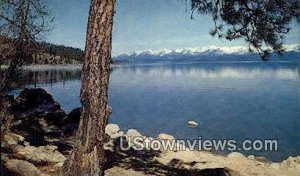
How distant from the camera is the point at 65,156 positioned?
43.8 ft

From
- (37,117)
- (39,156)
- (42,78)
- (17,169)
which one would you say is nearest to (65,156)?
(39,156)

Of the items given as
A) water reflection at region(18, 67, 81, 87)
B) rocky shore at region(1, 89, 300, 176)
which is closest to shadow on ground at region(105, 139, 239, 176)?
rocky shore at region(1, 89, 300, 176)

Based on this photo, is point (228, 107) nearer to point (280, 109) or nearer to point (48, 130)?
point (280, 109)

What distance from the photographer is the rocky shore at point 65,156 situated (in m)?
10.8

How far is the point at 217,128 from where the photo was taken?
3644 centimetres

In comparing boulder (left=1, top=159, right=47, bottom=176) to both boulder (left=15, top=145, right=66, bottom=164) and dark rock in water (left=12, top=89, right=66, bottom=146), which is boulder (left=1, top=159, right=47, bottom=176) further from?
dark rock in water (left=12, top=89, right=66, bottom=146)

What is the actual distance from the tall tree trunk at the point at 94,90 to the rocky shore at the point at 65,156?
124cm

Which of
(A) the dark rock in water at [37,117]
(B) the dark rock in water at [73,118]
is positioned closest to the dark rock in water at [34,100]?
(A) the dark rock in water at [37,117]

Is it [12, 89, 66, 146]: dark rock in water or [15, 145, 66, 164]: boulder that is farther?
[12, 89, 66, 146]: dark rock in water

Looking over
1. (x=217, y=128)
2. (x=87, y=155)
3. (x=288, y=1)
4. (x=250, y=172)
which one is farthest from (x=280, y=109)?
(x=87, y=155)

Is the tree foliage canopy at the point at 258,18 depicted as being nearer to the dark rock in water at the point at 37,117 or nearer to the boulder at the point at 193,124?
the dark rock in water at the point at 37,117

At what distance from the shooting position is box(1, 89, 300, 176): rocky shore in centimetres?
1081

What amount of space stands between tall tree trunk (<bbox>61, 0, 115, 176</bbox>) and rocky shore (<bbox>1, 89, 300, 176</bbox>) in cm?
124

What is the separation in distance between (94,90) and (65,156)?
5327 millimetres
